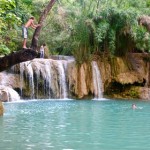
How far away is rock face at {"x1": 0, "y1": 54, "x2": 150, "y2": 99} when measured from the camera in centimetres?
2808

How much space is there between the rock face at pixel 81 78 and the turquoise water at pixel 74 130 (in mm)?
9551

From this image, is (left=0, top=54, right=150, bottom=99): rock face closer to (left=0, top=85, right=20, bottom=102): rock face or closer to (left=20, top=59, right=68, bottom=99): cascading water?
(left=20, top=59, right=68, bottom=99): cascading water

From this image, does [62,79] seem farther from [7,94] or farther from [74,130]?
[74,130]

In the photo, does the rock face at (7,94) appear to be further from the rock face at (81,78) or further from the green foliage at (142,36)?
the green foliage at (142,36)

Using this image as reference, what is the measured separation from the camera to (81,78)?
97.1ft

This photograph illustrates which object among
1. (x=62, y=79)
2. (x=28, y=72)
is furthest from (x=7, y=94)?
(x=62, y=79)

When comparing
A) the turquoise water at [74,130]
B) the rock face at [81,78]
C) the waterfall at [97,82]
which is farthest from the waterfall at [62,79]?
the turquoise water at [74,130]

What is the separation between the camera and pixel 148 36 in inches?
1202

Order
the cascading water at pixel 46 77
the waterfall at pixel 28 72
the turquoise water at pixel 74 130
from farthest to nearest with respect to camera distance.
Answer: the cascading water at pixel 46 77, the waterfall at pixel 28 72, the turquoise water at pixel 74 130

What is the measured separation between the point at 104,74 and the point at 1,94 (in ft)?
28.8

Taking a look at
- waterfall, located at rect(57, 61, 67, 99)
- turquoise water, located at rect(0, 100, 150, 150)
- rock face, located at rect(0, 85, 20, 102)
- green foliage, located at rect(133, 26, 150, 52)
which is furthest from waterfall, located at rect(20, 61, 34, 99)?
turquoise water, located at rect(0, 100, 150, 150)

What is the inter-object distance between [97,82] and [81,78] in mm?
1559

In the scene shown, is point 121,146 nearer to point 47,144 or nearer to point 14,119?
point 47,144

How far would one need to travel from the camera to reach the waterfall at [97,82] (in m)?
30.4
